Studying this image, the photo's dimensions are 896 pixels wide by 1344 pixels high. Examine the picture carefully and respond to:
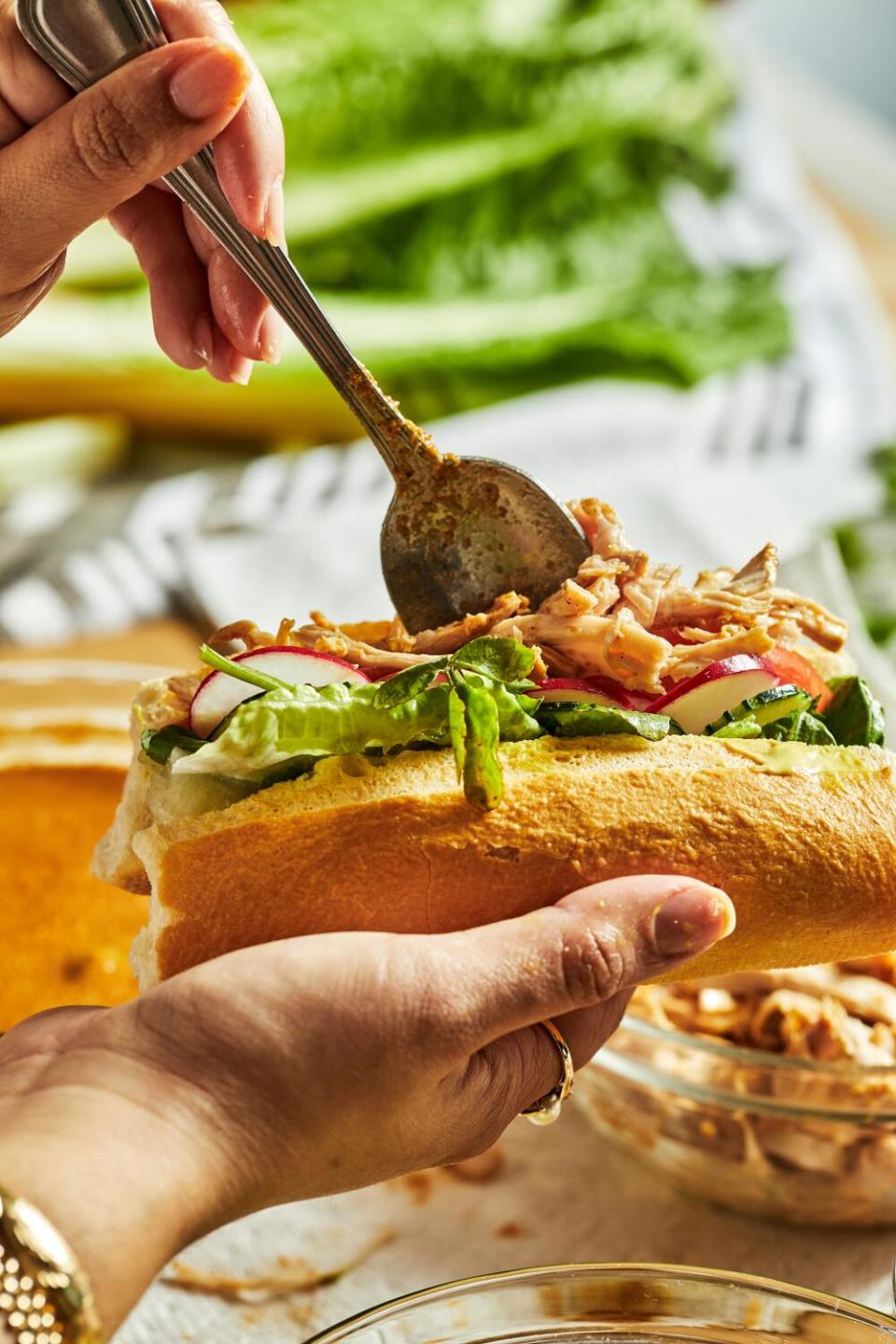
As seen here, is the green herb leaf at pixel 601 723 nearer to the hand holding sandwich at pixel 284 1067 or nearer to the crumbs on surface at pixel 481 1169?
the hand holding sandwich at pixel 284 1067

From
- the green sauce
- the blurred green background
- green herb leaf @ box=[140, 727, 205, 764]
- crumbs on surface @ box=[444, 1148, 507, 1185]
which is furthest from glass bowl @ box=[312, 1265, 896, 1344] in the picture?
the blurred green background

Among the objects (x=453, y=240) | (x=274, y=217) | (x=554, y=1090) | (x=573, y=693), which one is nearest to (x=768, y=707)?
(x=573, y=693)

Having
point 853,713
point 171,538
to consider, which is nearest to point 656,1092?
point 853,713

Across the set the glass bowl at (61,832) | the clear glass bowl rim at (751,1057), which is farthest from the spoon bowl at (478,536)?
the glass bowl at (61,832)

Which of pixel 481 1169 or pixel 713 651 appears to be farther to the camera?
pixel 481 1169

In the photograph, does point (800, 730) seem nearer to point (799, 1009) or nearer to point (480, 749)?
point (480, 749)


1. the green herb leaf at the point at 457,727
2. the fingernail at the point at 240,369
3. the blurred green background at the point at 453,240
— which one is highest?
the blurred green background at the point at 453,240
